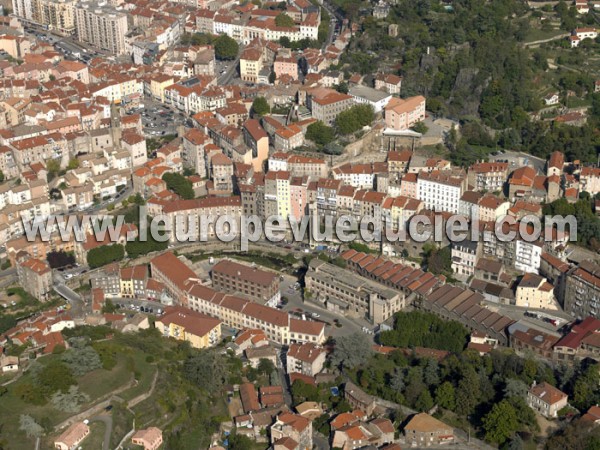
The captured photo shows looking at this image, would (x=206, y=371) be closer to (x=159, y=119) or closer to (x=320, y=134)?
(x=320, y=134)

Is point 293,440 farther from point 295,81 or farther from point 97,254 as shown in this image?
point 295,81

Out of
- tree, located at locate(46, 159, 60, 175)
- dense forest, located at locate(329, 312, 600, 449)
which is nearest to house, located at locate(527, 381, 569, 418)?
dense forest, located at locate(329, 312, 600, 449)

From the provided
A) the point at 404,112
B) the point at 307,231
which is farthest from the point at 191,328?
the point at 404,112

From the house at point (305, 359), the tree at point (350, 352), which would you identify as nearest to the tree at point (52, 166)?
the house at point (305, 359)

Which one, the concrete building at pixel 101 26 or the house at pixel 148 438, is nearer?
the house at pixel 148 438

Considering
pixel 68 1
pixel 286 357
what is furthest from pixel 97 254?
pixel 68 1

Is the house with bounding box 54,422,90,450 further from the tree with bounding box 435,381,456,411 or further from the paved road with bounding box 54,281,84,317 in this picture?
the tree with bounding box 435,381,456,411

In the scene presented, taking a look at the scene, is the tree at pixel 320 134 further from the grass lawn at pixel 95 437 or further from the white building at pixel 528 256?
the grass lawn at pixel 95 437
